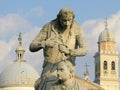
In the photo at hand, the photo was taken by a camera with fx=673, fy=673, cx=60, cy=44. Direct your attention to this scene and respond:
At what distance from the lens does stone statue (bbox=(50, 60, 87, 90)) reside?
10297mm

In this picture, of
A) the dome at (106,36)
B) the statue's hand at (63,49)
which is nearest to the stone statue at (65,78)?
the statue's hand at (63,49)

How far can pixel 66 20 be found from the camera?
11.2m

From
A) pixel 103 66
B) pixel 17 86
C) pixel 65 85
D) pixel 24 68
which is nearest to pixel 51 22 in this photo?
pixel 65 85

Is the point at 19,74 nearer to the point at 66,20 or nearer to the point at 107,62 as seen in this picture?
the point at 107,62

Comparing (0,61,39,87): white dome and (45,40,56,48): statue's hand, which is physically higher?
(45,40,56,48): statue's hand

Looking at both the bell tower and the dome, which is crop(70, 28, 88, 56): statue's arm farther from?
the dome

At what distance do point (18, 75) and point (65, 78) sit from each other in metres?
101

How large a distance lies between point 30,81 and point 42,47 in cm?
9756

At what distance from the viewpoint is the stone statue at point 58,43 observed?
10906 millimetres

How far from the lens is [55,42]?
11.1 metres

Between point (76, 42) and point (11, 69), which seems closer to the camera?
point (76, 42)

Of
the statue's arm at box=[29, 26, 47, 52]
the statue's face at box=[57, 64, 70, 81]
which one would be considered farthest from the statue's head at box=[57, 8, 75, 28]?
the statue's face at box=[57, 64, 70, 81]

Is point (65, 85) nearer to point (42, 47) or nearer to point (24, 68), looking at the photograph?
→ point (42, 47)

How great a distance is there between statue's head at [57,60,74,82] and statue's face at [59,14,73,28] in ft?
3.09
